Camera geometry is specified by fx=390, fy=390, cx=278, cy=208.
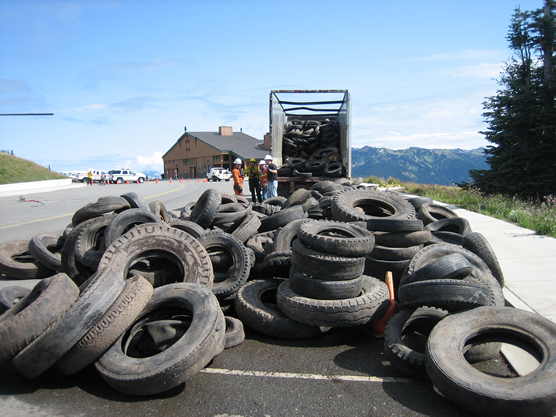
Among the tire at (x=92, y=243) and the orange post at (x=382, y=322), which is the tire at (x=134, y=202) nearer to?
the tire at (x=92, y=243)

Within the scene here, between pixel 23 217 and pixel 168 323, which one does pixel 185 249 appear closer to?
pixel 168 323

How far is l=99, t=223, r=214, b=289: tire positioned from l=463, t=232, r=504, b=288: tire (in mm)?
4016

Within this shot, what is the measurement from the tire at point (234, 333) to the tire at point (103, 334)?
1.09m

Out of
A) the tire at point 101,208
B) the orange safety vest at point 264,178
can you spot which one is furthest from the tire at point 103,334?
the orange safety vest at point 264,178

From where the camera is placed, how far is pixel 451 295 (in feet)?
12.9

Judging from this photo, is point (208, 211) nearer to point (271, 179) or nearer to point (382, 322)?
point (382, 322)

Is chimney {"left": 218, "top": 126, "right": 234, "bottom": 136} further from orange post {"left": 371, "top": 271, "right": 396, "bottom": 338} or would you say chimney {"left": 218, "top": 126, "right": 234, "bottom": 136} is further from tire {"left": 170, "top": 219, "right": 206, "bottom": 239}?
orange post {"left": 371, "top": 271, "right": 396, "bottom": 338}

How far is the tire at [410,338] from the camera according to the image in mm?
3681

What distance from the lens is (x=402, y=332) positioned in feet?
14.1

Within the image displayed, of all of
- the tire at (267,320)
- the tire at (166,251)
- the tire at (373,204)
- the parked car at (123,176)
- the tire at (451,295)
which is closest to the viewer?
the tire at (451,295)

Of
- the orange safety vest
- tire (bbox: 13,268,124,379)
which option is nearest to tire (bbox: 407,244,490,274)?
tire (bbox: 13,268,124,379)

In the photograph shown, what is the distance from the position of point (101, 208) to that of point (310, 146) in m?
11.4

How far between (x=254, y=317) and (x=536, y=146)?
21.0 metres

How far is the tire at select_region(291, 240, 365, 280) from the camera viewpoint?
461 centimetres
